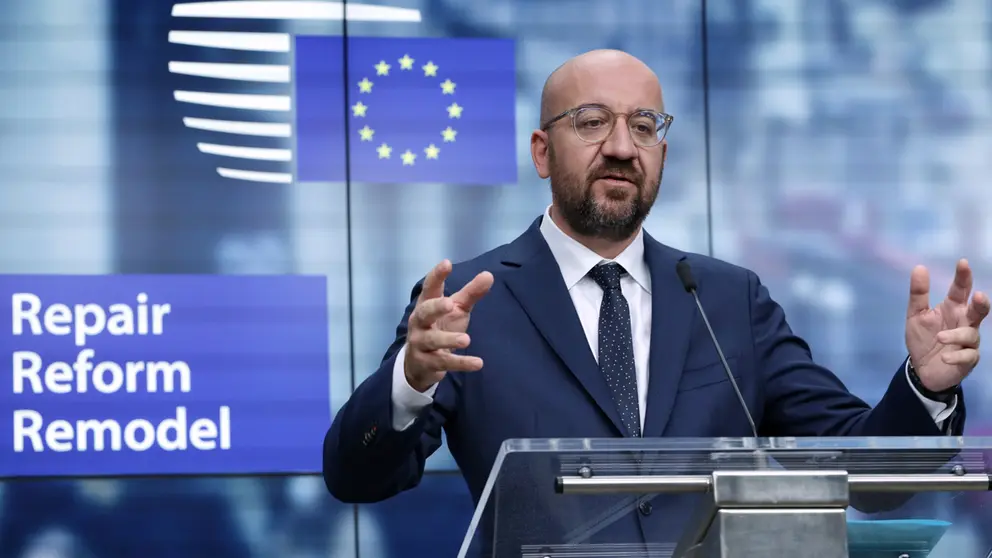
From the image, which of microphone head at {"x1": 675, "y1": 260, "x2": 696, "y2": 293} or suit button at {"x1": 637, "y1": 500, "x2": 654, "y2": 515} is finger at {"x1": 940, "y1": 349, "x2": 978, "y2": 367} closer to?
microphone head at {"x1": 675, "y1": 260, "x2": 696, "y2": 293}

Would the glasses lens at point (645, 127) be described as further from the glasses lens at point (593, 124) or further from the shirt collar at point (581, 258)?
the shirt collar at point (581, 258)

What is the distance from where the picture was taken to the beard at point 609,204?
2.42 metres

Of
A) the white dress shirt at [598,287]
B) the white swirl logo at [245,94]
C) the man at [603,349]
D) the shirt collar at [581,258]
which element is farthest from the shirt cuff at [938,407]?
the white swirl logo at [245,94]

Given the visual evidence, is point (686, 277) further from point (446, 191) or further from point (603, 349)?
point (446, 191)

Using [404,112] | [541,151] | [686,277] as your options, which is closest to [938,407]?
[686,277]

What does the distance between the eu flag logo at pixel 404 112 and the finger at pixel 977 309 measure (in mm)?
2195

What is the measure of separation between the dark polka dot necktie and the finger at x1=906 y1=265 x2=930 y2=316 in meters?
0.53

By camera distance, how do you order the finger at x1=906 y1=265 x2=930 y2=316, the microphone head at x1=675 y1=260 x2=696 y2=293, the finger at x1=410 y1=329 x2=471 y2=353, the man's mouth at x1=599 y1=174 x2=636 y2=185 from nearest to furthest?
the finger at x1=410 y1=329 x2=471 y2=353 → the finger at x1=906 y1=265 x2=930 y2=316 → the microphone head at x1=675 y1=260 x2=696 y2=293 → the man's mouth at x1=599 y1=174 x2=636 y2=185

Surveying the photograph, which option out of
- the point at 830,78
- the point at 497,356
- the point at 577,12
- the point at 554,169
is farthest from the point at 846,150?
the point at 497,356

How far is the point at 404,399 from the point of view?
1950 mm

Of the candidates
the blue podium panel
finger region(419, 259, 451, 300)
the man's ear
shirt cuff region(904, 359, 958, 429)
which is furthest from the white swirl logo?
shirt cuff region(904, 359, 958, 429)

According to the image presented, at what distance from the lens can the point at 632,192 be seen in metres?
2.43

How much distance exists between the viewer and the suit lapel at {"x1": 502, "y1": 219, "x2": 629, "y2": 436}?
2.22 meters

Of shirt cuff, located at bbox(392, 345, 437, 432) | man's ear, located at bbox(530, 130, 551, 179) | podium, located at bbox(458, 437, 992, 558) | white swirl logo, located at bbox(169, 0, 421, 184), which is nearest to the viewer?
podium, located at bbox(458, 437, 992, 558)
